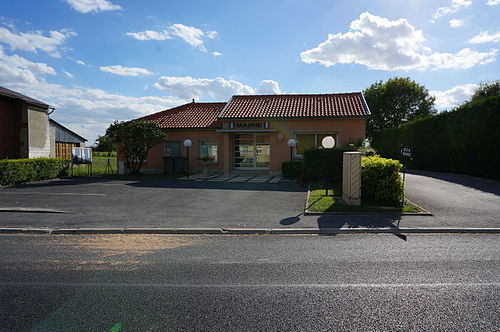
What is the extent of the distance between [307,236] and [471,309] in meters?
3.31

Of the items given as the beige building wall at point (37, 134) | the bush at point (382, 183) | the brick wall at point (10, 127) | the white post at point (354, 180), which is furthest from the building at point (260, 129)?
the white post at point (354, 180)

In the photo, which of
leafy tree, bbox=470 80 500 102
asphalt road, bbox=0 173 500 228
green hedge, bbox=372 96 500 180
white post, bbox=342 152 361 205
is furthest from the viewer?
leafy tree, bbox=470 80 500 102

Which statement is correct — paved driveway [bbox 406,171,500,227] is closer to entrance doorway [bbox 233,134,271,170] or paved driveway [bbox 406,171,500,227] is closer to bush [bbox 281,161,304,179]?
bush [bbox 281,161,304,179]

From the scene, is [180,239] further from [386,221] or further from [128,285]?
[386,221]

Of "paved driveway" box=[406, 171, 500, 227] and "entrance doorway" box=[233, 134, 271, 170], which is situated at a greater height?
"entrance doorway" box=[233, 134, 271, 170]

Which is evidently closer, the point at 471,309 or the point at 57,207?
the point at 471,309

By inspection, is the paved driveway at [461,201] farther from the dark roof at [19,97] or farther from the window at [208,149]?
the dark roof at [19,97]

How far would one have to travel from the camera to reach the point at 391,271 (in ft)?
13.8

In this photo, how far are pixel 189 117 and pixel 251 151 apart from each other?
5.66m

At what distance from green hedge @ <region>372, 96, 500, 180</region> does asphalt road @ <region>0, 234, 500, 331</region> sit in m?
11.3

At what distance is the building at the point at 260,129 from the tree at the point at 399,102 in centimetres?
2425

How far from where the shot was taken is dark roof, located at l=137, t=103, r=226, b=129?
20250 millimetres

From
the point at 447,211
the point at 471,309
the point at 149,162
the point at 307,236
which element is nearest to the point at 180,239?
the point at 307,236

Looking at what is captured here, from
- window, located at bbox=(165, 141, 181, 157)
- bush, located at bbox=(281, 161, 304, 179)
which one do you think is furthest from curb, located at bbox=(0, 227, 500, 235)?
window, located at bbox=(165, 141, 181, 157)
